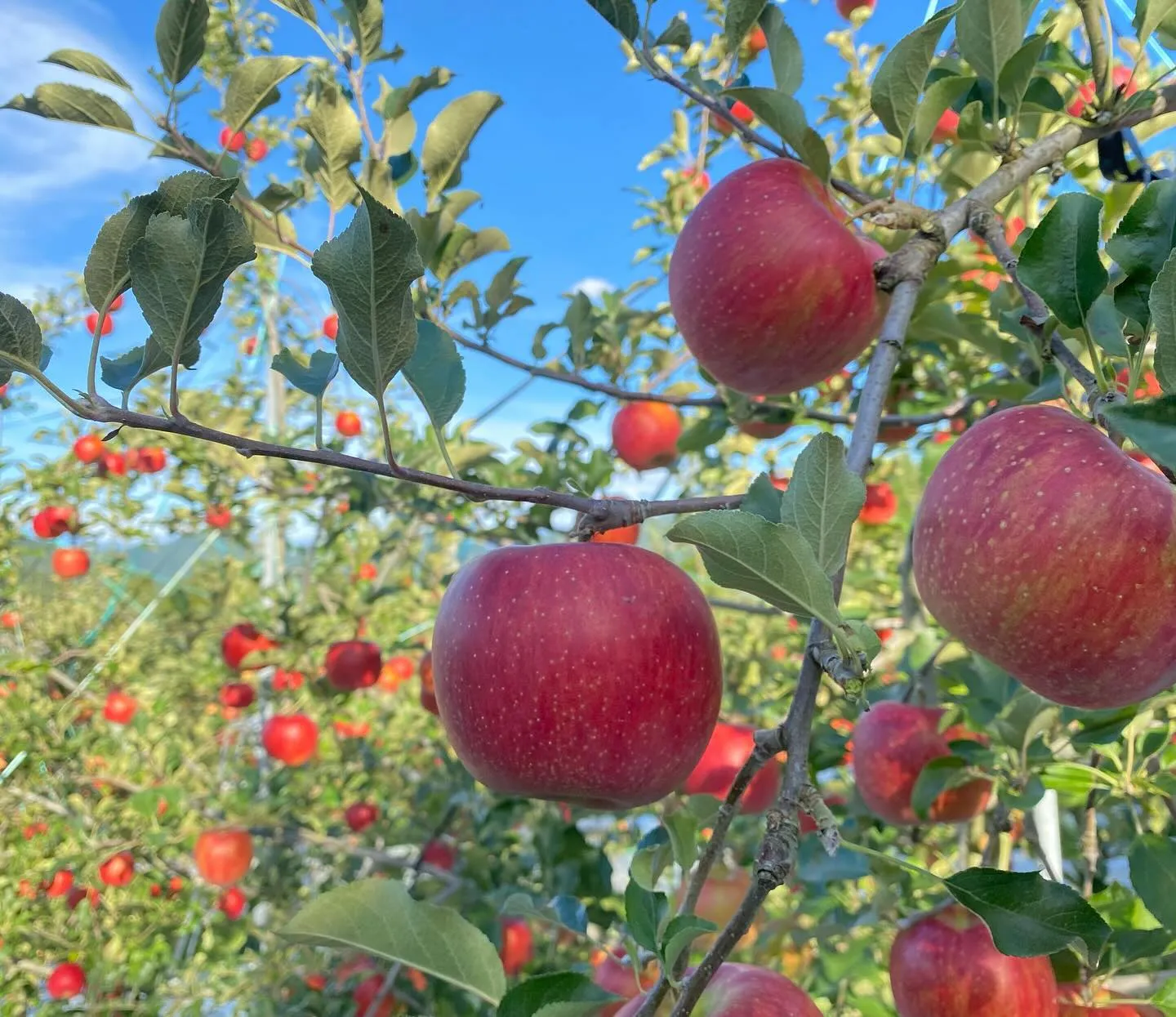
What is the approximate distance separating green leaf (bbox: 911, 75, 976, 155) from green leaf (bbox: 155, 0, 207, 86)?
72 centimetres

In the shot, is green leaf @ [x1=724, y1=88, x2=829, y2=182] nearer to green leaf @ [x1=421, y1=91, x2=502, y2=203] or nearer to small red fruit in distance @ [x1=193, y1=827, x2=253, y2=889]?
green leaf @ [x1=421, y1=91, x2=502, y2=203]

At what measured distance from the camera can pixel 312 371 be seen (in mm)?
641

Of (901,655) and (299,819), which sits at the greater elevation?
(901,655)

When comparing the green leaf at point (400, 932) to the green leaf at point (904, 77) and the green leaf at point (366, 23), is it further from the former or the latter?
the green leaf at point (366, 23)

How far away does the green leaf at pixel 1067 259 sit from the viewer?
53 cm

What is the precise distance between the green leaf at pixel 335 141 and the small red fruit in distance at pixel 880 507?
144 centimetres

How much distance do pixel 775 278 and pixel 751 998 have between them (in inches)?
25.9

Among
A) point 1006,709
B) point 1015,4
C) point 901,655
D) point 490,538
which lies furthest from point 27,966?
point 1015,4

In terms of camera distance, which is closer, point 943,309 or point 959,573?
point 959,573

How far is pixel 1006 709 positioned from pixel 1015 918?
0.38 m

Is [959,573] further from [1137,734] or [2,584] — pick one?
[2,584]

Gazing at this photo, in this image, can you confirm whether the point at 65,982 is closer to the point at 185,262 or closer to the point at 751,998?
the point at 751,998

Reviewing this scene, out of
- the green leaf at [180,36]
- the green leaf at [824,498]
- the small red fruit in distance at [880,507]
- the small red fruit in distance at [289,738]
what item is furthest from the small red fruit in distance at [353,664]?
the green leaf at [824,498]

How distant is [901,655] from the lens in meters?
1.52
